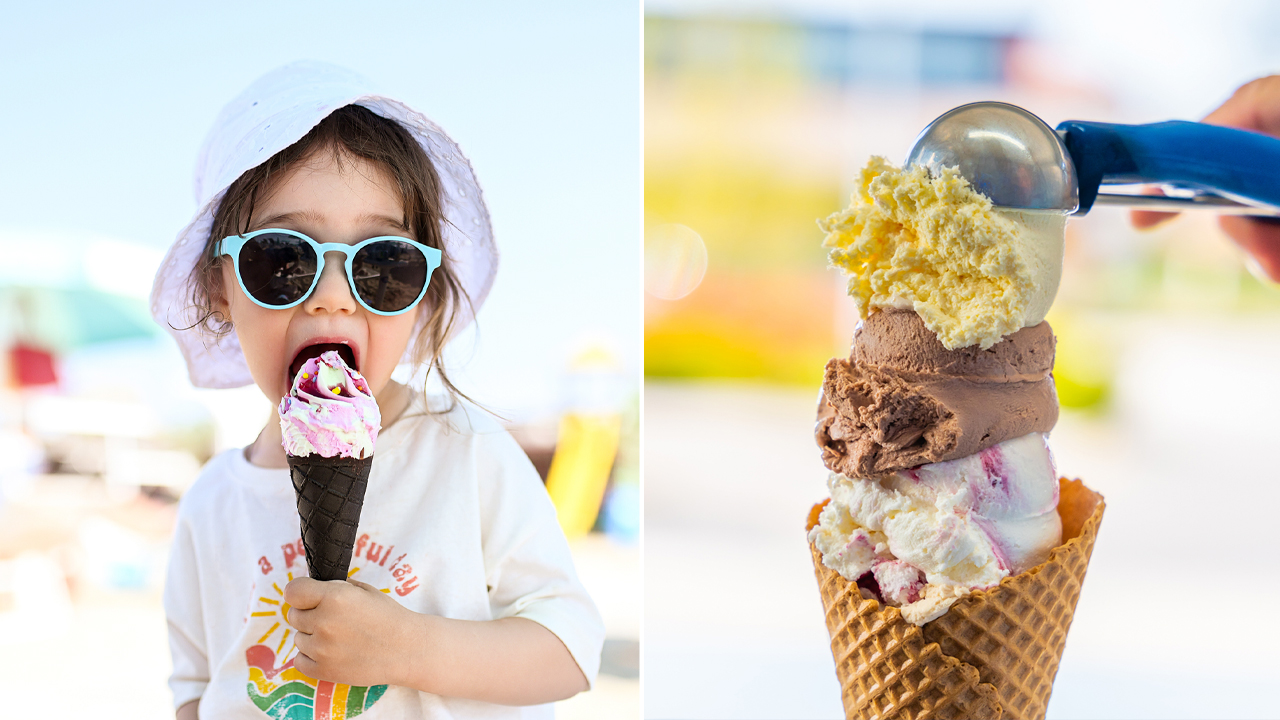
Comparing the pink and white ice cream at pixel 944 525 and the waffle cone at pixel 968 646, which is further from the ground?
the pink and white ice cream at pixel 944 525

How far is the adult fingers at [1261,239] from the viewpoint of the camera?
1716 mm

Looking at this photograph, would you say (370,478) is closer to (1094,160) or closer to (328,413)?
(328,413)

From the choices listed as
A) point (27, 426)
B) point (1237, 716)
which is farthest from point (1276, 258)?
point (27, 426)

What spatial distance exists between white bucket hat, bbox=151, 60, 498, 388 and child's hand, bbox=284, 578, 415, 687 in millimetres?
462

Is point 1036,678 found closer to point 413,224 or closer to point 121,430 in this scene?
point 413,224

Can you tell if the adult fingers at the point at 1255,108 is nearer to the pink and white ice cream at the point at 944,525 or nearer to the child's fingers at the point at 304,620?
the pink and white ice cream at the point at 944,525

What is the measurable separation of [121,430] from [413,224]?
11.4 feet

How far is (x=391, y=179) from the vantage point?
48.1 inches

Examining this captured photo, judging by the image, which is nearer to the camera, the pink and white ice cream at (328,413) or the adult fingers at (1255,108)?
the pink and white ice cream at (328,413)

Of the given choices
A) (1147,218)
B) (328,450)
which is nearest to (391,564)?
(328,450)

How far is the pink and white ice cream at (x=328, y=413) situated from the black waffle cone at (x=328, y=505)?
0.02 meters

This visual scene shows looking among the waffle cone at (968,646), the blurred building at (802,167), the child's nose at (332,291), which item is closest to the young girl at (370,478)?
the child's nose at (332,291)

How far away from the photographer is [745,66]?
16.7ft

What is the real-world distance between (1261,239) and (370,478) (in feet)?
5.83
